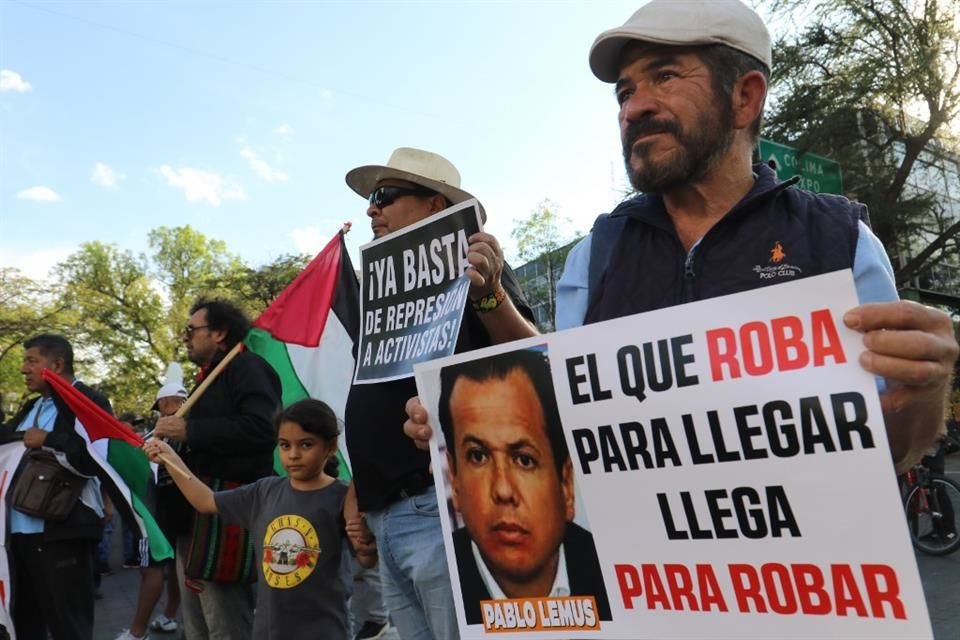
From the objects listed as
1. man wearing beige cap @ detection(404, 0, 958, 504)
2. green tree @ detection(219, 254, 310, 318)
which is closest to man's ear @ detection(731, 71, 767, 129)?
man wearing beige cap @ detection(404, 0, 958, 504)

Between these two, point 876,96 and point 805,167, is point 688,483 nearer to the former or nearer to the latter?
point 805,167

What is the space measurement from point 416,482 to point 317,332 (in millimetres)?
1829

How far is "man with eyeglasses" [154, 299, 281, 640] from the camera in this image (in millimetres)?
4066

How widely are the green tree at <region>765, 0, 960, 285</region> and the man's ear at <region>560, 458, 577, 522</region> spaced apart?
16615 millimetres

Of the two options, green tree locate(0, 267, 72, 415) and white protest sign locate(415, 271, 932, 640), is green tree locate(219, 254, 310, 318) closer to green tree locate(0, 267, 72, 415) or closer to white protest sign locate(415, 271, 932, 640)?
green tree locate(0, 267, 72, 415)

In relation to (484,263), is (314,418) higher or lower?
lower

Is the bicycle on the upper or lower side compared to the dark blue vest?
lower

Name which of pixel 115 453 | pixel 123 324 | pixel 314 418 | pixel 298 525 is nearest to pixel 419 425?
pixel 298 525

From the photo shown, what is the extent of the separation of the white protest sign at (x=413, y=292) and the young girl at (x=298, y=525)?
2.79 ft

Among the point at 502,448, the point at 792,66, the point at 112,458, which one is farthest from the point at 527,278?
the point at 502,448

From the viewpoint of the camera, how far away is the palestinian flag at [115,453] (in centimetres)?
467

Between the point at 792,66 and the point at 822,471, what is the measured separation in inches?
696

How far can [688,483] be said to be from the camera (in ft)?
4.54

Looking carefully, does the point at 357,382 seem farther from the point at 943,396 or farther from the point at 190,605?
the point at 190,605
